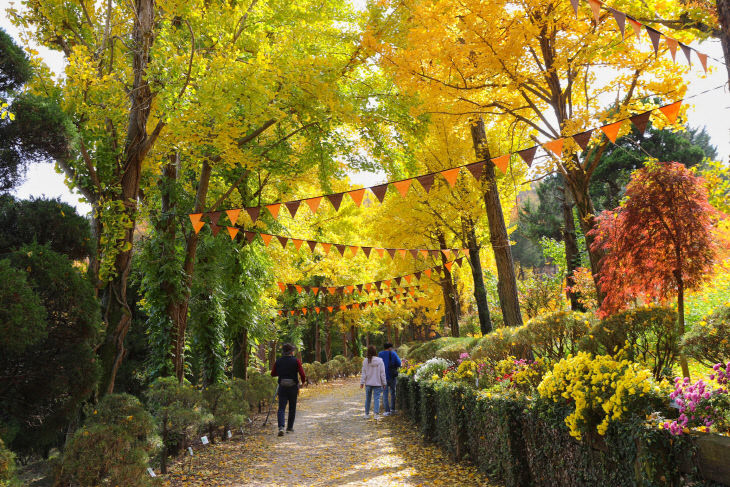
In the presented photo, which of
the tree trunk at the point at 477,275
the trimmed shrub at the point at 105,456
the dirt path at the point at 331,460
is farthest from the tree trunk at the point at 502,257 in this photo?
the trimmed shrub at the point at 105,456

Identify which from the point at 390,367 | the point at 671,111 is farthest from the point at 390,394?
the point at 671,111

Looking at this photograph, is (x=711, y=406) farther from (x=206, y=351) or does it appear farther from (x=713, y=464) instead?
(x=206, y=351)

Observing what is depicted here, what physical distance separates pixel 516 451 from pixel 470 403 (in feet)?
4.11

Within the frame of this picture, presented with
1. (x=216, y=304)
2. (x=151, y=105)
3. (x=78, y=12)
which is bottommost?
(x=216, y=304)

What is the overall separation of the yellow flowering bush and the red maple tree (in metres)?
3.21

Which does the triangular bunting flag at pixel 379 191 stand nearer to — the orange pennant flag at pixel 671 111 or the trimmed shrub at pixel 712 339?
the orange pennant flag at pixel 671 111

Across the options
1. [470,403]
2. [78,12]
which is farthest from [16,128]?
[470,403]

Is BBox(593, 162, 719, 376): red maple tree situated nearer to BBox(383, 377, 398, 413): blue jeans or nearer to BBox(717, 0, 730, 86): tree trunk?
BBox(717, 0, 730, 86): tree trunk

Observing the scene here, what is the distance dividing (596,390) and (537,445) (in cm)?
116

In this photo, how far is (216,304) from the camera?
11.5 metres

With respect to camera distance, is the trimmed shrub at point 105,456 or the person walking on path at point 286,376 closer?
the trimmed shrub at point 105,456

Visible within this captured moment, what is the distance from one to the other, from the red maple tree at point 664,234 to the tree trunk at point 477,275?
6.03 metres

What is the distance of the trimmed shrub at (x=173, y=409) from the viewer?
20.8 ft

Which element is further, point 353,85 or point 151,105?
point 353,85
